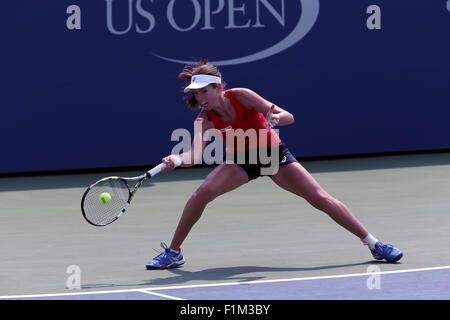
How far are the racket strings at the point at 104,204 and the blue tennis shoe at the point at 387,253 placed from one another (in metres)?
1.74

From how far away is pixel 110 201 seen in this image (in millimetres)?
7461

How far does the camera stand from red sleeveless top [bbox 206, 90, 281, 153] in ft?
24.9

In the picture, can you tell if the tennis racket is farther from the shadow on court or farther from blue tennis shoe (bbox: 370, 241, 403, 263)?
blue tennis shoe (bbox: 370, 241, 403, 263)

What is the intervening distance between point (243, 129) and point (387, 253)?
129cm

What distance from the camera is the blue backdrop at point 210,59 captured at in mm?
12820

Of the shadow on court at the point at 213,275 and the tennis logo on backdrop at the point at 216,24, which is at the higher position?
the tennis logo on backdrop at the point at 216,24

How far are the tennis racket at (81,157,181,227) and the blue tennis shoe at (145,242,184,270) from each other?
1.43 ft

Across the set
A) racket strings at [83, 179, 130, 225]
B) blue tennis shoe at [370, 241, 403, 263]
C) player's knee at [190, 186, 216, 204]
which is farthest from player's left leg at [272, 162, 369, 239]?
racket strings at [83, 179, 130, 225]

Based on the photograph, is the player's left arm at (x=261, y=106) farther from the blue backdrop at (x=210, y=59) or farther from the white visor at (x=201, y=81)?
the blue backdrop at (x=210, y=59)

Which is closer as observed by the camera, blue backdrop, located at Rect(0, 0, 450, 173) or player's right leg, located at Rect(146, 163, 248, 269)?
player's right leg, located at Rect(146, 163, 248, 269)

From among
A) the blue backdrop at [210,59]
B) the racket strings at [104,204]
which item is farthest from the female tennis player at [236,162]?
the blue backdrop at [210,59]
